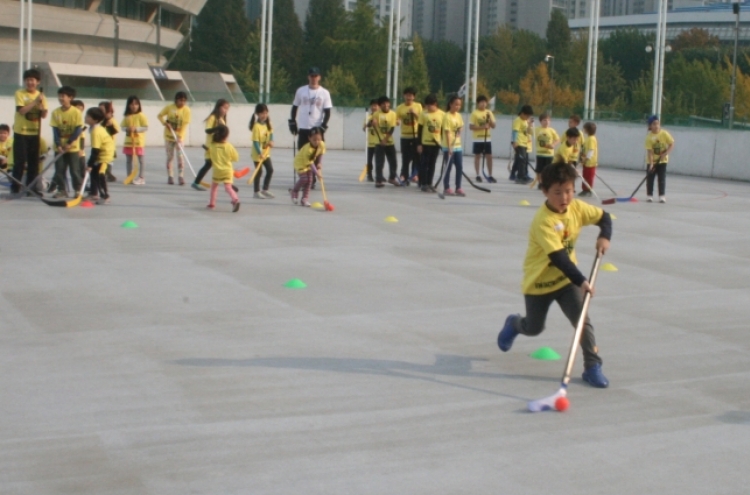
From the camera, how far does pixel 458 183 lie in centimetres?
1838

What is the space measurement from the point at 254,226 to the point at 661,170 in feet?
27.3

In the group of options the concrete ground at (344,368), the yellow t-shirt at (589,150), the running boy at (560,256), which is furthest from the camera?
the yellow t-shirt at (589,150)

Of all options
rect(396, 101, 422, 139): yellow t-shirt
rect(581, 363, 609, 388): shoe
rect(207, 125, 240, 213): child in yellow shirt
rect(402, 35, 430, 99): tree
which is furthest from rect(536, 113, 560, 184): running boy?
rect(402, 35, 430, 99): tree

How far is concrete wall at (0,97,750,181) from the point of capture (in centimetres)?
2627

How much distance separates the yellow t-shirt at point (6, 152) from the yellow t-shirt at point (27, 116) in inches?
50.2

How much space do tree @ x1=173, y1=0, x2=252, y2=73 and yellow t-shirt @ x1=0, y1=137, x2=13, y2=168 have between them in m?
73.8

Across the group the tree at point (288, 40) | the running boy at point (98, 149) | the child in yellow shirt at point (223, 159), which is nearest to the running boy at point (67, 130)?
the running boy at point (98, 149)

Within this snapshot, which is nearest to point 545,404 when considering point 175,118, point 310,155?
point 310,155

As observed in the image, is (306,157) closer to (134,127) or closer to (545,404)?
(134,127)

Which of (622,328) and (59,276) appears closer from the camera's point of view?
(622,328)

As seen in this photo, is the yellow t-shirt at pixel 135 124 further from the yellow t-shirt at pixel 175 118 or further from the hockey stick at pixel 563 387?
the hockey stick at pixel 563 387

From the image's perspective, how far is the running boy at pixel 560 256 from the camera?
6375 millimetres

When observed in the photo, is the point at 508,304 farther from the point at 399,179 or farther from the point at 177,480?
the point at 399,179


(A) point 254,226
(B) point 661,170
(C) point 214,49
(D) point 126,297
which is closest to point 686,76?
(C) point 214,49
